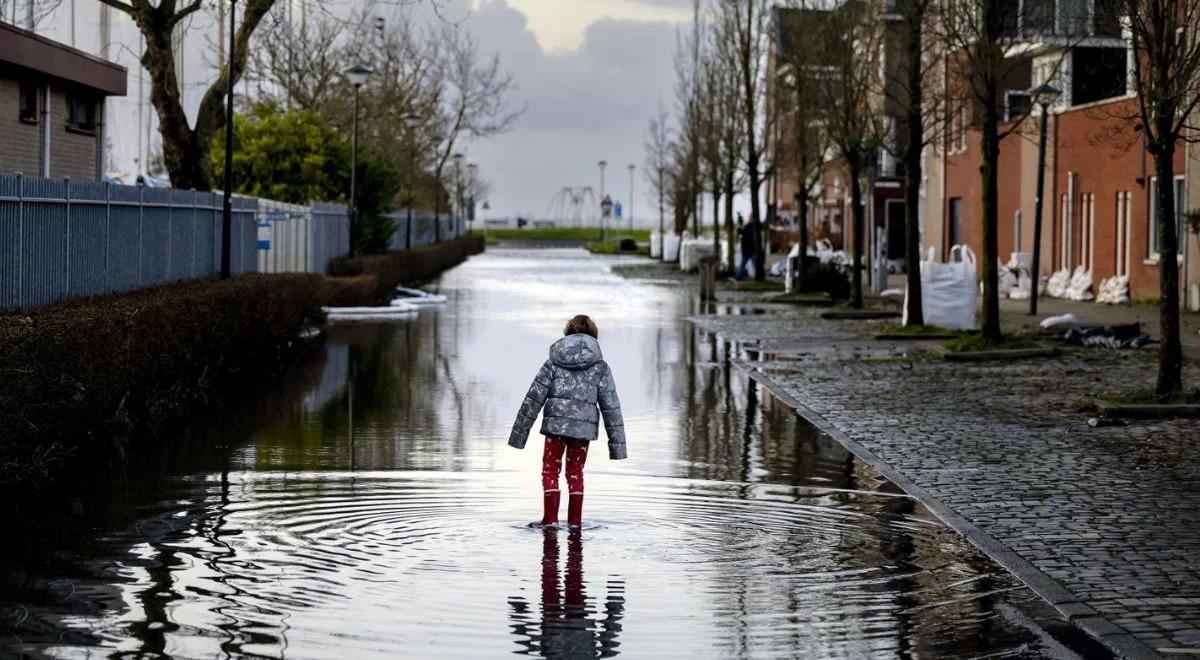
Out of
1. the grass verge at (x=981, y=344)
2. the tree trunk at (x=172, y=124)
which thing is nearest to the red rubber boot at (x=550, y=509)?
the grass verge at (x=981, y=344)

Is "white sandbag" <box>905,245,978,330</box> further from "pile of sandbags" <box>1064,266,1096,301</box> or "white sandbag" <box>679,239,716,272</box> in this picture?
"white sandbag" <box>679,239,716,272</box>

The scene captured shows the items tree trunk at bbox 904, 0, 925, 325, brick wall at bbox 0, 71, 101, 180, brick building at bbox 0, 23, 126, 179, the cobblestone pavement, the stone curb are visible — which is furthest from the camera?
tree trunk at bbox 904, 0, 925, 325

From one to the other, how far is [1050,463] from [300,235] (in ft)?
78.8

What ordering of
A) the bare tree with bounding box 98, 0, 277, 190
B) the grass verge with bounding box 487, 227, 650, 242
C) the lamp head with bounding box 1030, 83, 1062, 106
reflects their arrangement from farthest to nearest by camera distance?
the grass verge with bounding box 487, 227, 650, 242 < the bare tree with bounding box 98, 0, 277, 190 < the lamp head with bounding box 1030, 83, 1062, 106

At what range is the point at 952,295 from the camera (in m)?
27.2

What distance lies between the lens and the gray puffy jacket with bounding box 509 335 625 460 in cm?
1016

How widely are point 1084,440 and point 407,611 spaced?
789cm

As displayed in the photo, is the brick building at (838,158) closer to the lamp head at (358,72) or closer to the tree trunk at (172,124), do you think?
the lamp head at (358,72)

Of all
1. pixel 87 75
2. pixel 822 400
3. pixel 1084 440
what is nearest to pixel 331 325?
pixel 87 75

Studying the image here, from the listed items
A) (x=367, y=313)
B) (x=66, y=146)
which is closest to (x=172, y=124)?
(x=66, y=146)

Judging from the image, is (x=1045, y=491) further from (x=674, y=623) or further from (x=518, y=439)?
(x=674, y=623)

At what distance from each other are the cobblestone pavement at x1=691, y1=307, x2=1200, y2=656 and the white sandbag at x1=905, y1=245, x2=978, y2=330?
10.5 ft

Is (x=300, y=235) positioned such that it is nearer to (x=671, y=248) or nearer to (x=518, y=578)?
(x=518, y=578)

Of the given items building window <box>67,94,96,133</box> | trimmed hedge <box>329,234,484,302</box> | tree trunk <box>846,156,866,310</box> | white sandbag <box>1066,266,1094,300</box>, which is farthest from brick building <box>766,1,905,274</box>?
building window <box>67,94,96,133</box>
